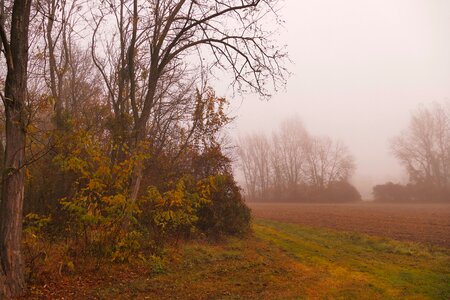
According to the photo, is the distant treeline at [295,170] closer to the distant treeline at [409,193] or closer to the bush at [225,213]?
the distant treeline at [409,193]

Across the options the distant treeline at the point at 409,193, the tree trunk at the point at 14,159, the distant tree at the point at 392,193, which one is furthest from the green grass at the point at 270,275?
the distant tree at the point at 392,193

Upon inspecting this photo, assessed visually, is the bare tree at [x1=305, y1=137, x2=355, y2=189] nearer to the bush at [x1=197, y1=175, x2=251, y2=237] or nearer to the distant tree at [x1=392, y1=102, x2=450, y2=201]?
the distant tree at [x1=392, y1=102, x2=450, y2=201]

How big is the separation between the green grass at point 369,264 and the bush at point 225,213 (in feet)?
4.34

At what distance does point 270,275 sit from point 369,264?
368 cm

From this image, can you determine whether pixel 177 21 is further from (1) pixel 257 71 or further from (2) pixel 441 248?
(2) pixel 441 248

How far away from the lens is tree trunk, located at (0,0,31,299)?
5395 mm

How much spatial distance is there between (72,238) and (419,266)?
9.52m

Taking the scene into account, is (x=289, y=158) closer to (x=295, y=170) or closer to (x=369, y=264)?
(x=295, y=170)

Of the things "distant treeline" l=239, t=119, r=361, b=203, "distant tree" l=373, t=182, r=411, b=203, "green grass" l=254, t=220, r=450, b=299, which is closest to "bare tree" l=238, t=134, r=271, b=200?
"distant treeline" l=239, t=119, r=361, b=203

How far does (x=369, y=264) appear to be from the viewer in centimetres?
987

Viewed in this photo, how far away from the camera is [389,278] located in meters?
8.23

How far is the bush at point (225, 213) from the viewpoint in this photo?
13.3 meters

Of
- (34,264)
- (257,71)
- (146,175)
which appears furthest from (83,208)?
(257,71)

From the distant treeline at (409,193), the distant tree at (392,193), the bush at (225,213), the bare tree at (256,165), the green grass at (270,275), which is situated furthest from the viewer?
the bare tree at (256,165)
